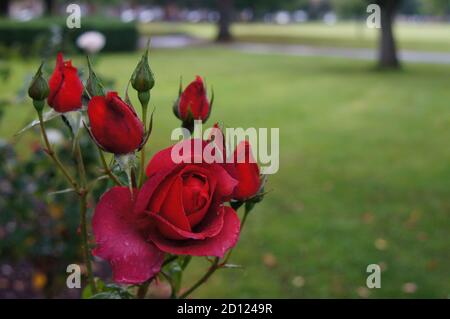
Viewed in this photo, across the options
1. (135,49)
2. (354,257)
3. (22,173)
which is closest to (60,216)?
(22,173)

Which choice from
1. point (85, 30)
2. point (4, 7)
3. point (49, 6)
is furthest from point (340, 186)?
point (49, 6)

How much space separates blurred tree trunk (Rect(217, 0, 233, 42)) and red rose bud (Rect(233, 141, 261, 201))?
2886cm

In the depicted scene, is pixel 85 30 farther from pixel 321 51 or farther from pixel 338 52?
pixel 338 52

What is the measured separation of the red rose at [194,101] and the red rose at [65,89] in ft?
0.47

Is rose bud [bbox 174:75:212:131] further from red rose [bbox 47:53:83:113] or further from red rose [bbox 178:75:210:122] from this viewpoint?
red rose [bbox 47:53:83:113]

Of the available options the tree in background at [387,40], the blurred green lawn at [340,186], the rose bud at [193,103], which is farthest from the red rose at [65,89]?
the tree in background at [387,40]

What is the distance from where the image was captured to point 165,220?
0.76 meters

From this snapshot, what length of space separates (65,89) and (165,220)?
0.29 meters

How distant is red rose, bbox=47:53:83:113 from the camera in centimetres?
92

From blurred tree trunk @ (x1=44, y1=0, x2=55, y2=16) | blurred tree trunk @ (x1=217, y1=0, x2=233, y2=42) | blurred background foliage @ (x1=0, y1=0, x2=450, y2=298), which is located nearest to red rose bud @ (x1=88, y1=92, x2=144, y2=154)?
blurred background foliage @ (x1=0, y1=0, x2=450, y2=298)

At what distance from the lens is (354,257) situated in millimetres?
4320

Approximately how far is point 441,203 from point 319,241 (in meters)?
1.40

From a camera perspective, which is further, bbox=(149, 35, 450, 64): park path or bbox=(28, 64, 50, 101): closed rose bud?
bbox=(149, 35, 450, 64): park path

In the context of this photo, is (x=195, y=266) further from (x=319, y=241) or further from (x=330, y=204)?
(x=330, y=204)
